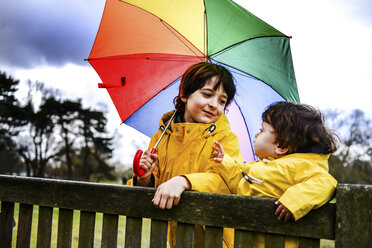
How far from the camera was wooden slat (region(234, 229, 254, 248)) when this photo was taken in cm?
152

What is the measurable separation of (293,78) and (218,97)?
2.00 ft

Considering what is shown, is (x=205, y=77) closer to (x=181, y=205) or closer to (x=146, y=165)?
(x=146, y=165)

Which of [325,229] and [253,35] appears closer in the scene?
[325,229]

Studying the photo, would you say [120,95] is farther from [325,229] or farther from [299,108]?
[325,229]

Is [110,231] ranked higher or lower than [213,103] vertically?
lower

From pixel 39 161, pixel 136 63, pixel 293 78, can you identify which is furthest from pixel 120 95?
pixel 39 161

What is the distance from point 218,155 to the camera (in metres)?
1.91

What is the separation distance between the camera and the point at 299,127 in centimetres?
185

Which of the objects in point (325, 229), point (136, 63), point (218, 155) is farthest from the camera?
point (136, 63)

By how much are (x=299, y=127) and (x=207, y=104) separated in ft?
2.29

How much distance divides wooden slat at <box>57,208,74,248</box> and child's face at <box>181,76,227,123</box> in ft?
3.34

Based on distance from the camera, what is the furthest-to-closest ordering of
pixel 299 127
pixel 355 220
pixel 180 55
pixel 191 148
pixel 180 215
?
pixel 180 55, pixel 191 148, pixel 299 127, pixel 180 215, pixel 355 220

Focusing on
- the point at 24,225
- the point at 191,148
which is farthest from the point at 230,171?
the point at 24,225

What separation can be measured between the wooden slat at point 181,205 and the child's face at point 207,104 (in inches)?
33.0
